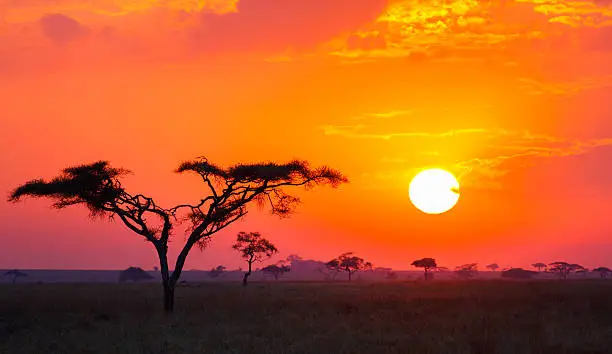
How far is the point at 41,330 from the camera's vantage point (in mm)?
26359

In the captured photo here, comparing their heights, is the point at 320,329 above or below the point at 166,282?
below

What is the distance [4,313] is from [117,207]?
7751mm

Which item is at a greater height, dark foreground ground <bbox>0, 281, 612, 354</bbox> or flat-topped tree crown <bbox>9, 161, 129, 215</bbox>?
flat-topped tree crown <bbox>9, 161, 129, 215</bbox>

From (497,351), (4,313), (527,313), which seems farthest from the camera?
(4,313)

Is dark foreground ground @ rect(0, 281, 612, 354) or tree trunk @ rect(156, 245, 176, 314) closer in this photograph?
dark foreground ground @ rect(0, 281, 612, 354)

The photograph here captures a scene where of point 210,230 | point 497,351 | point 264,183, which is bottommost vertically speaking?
point 497,351

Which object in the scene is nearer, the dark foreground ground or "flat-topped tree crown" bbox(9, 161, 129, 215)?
the dark foreground ground

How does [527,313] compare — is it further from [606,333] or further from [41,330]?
[41,330]

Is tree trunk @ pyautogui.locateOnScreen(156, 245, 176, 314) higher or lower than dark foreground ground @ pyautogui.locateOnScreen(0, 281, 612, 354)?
higher

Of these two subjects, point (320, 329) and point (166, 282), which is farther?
point (166, 282)

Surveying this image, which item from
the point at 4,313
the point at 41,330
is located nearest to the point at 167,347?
the point at 41,330

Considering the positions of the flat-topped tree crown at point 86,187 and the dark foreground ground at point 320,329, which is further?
the flat-topped tree crown at point 86,187

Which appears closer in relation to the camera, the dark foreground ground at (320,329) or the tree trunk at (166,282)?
the dark foreground ground at (320,329)

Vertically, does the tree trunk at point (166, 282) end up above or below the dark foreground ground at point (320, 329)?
above
